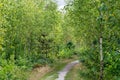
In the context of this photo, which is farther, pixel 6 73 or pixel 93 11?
pixel 6 73

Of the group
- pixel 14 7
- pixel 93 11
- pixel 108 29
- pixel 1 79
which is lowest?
pixel 1 79

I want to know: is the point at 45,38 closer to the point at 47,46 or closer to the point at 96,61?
the point at 47,46

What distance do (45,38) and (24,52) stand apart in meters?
4.67

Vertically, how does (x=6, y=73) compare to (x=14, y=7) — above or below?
below

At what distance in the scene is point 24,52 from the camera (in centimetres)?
4159

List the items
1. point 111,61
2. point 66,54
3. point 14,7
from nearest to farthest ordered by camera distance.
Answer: point 111,61 < point 14,7 < point 66,54

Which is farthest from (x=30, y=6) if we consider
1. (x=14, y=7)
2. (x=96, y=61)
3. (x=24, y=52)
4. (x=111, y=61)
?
(x=111, y=61)

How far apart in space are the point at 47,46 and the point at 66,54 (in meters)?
13.0

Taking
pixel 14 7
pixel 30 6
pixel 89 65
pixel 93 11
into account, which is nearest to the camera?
pixel 93 11

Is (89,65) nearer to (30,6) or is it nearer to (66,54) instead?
(30,6)

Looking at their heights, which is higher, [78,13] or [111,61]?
[78,13]

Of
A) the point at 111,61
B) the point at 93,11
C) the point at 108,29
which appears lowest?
the point at 111,61

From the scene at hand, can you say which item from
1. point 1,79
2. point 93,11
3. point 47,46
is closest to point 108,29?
point 93,11

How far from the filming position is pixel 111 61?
1542cm
